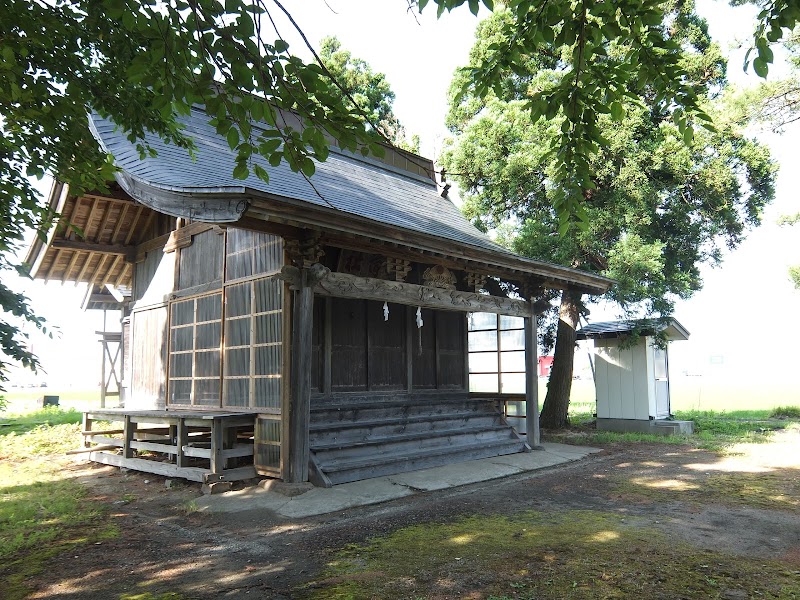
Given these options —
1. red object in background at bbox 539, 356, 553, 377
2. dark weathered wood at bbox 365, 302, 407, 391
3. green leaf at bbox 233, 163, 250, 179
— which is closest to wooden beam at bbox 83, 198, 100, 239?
dark weathered wood at bbox 365, 302, 407, 391

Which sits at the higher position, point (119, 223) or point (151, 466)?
point (119, 223)

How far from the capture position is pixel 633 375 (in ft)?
44.2

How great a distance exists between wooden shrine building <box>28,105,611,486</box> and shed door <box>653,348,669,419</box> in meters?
4.05

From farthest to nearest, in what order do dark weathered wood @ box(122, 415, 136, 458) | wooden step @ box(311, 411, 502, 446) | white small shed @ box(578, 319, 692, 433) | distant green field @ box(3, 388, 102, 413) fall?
1. distant green field @ box(3, 388, 102, 413)
2. white small shed @ box(578, 319, 692, 433)
3. dark weathered wood @ box(122, 415, 136, 458)
4. wooden step @ box(311, 411, 502, 446)

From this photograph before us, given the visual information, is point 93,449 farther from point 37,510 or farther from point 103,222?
point 103,222

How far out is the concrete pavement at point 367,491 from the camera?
639 centimetres

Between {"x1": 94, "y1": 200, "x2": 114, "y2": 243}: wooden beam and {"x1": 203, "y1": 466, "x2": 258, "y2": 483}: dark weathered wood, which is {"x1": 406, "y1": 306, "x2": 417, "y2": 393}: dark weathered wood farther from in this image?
{"x1": 94, "y1": 200, "x2": 114, "y2": 243}: wooden beam

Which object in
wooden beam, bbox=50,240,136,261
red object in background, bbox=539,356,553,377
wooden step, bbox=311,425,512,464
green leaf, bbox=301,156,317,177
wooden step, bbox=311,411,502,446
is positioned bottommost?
wooden step, bbox=311,425,512,464

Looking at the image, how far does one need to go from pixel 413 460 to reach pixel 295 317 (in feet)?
8.77

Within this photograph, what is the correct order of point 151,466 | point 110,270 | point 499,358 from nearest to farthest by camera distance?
point 151,466 < point 499,358 < point 110,270

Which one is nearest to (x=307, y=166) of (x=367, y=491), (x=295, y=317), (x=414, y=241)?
(x=295, y=317)

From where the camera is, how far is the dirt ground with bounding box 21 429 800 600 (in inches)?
170

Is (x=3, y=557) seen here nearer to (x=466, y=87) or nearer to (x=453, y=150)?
(x=466, y=87)

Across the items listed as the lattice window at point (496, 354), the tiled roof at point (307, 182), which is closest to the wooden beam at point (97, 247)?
the tiled roof at point (307, 182)
